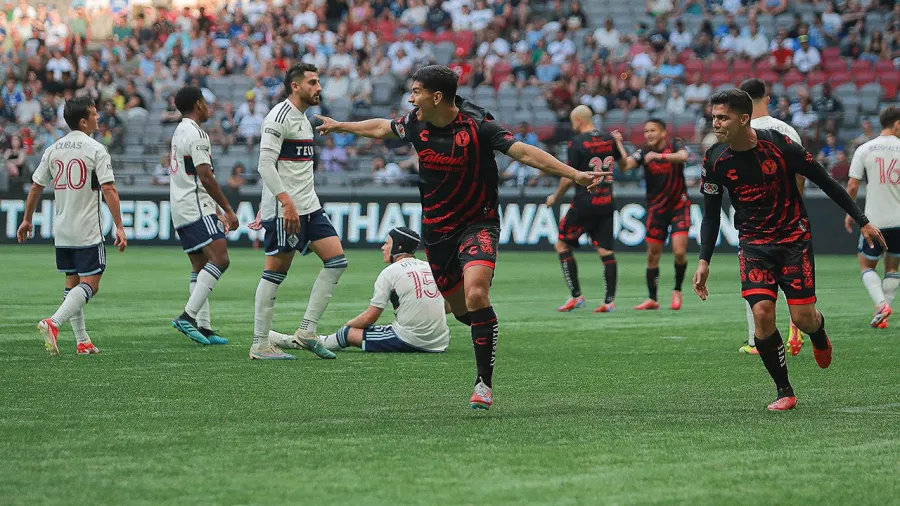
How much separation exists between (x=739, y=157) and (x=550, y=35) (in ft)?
73.7

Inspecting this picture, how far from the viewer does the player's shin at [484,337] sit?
7.52 meters

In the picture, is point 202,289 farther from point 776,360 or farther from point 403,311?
point 776,360

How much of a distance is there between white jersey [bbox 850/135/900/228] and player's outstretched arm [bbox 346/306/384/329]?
498cm

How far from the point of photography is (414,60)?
29.8 meters

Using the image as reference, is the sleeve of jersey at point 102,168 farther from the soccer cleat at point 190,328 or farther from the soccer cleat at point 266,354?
the soccer cleat at point 266,354

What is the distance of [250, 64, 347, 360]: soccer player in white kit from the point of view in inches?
391

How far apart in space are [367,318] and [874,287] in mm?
5183

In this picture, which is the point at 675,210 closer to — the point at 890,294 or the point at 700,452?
the point at 890,294

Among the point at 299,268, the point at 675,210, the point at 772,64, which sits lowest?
the point at 299,268

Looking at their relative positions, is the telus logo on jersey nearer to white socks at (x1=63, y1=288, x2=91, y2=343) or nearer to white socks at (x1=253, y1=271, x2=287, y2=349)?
white socks at (x1=253, y1=271, x2=287, y2=349)

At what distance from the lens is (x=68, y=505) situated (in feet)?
16.4

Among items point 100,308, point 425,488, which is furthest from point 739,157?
point 100,308

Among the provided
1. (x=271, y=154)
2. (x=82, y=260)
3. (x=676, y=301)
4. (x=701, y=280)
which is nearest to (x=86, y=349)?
(x=82, y=260)

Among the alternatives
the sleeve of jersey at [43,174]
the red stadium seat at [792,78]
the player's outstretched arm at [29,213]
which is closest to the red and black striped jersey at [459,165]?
the sleeve of jersey at [43,174]
